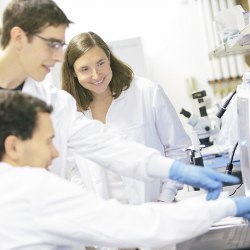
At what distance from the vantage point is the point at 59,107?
143cm

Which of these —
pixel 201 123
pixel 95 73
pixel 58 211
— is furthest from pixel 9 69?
pixel 201 123

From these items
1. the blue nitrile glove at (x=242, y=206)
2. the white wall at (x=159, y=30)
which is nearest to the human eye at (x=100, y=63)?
the blue nitrile glove at (x=242, y=206)

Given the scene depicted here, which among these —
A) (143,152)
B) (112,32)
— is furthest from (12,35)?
(112,32)

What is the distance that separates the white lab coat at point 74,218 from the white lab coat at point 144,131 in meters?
0.78

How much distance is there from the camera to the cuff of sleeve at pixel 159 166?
1.18 m

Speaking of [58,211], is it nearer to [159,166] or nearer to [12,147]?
[12,147]

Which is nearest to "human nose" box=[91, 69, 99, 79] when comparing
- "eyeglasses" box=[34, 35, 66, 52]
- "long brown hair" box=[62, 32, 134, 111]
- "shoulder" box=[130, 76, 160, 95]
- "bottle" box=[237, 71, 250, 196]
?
"long brown hair" box=[62, 32, 134, 111]

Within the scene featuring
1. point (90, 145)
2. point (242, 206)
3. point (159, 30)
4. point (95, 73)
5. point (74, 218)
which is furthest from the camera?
point (159, 30)

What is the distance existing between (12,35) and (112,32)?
302 centimetres

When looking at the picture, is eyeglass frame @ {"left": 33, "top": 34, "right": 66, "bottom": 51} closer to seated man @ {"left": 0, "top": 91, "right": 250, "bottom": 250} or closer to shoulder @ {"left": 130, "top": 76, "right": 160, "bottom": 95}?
seated man @ {"left": 0, "top": 91, "right": 250, "bottom": 250}

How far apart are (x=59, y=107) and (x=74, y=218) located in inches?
23.9

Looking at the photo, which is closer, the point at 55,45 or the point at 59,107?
the point at 55,45

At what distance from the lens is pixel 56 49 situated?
4.14 ft

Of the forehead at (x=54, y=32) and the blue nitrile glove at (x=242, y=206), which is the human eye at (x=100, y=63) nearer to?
the forehead at (x=54, y=32)
